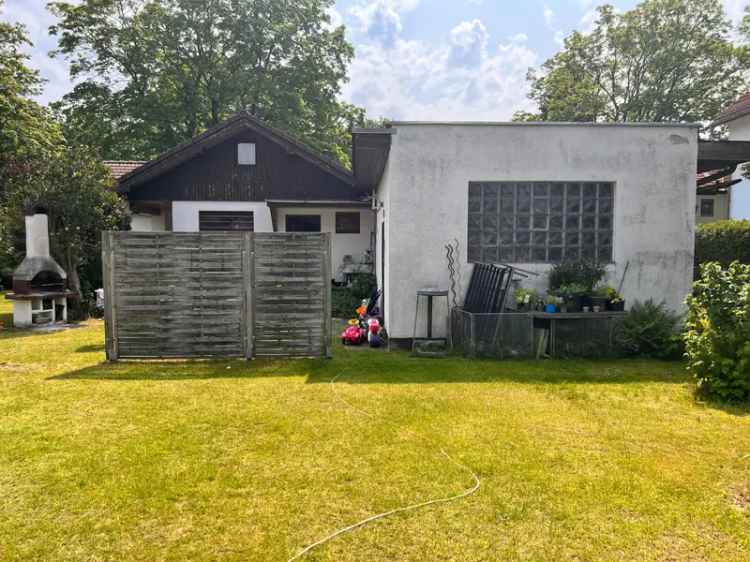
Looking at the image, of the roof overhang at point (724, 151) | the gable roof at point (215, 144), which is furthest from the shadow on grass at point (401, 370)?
the gable roof at point (215, 144)

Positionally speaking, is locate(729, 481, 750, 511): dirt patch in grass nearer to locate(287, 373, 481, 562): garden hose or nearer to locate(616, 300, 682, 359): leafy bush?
locate(287, 373, 481, 562): garden hose

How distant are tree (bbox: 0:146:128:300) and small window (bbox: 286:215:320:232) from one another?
20.2ft

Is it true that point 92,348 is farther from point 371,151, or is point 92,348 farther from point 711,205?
point 711,205

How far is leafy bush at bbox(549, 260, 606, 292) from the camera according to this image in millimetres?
7719

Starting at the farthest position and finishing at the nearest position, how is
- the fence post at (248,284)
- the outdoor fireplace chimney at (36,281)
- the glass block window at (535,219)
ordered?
the outdoor fireplace chimney at (36,281) → the glass block window at (535,219) → the fence post at (248,284)

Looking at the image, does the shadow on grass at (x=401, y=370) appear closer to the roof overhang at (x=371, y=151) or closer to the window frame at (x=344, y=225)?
the roof overhang at (x=371, y=151)

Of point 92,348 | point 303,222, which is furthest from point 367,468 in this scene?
point 303,222

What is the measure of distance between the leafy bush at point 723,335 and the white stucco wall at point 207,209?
1317 centimetres

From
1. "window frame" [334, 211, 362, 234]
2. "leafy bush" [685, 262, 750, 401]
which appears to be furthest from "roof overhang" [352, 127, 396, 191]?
"window frame" [334, 211, 362, 234]

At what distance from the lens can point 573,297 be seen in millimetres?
7426

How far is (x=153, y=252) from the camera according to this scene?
22.4ft

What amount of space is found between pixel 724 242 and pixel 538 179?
7742 mm

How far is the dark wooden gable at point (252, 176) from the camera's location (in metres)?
16.1

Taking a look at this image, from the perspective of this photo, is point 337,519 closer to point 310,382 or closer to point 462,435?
point 462,435
